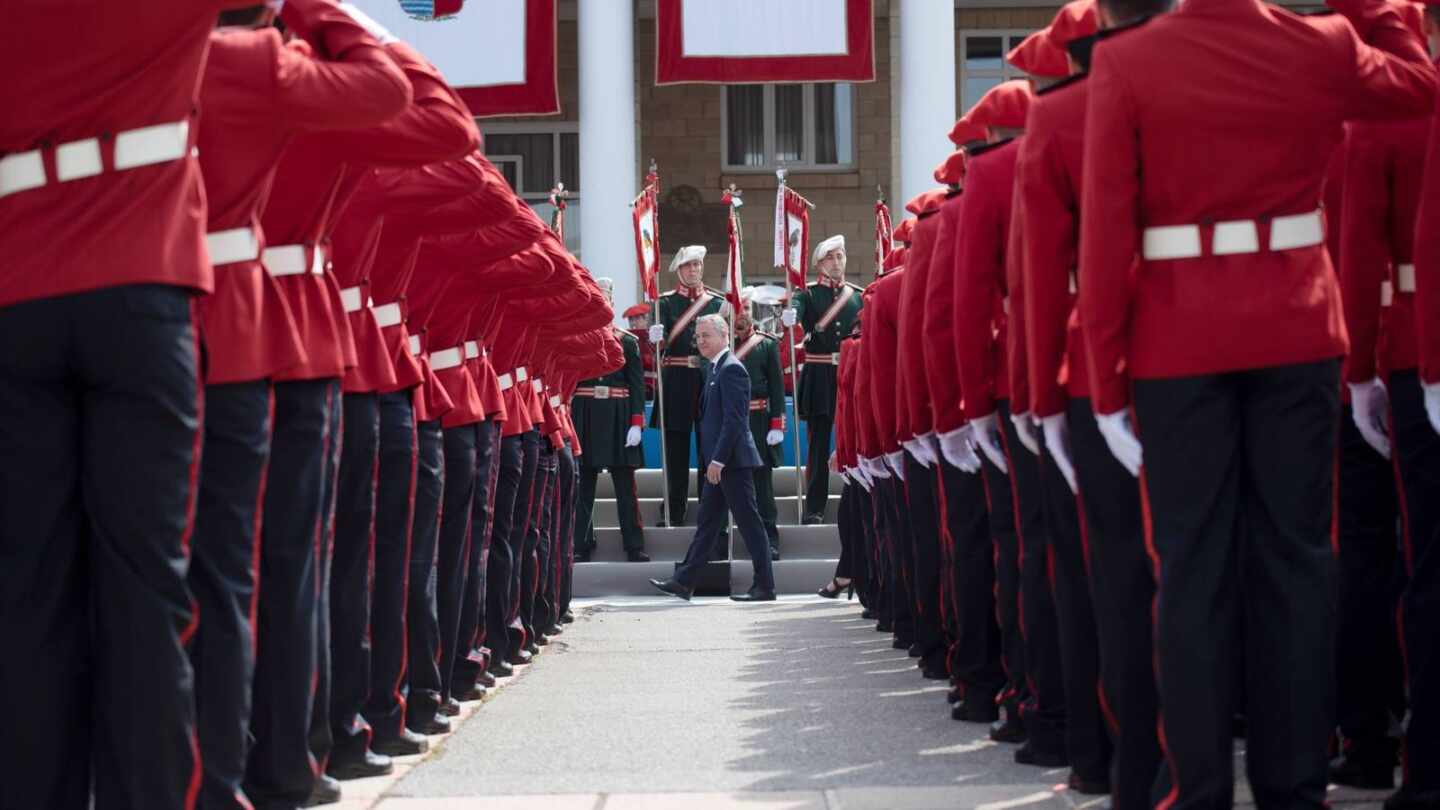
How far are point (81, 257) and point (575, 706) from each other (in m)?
4.46

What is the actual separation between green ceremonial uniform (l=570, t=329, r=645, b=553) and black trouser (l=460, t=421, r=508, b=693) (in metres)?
7.98

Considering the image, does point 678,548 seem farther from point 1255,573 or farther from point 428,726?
point 1255,573

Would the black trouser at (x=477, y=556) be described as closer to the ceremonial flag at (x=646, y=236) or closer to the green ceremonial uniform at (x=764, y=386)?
the green ceremonial uniform at (x=764, y=386)

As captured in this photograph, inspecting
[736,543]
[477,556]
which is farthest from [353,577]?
[736,543]

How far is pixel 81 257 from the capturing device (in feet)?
12.2

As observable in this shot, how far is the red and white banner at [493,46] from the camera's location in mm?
21812

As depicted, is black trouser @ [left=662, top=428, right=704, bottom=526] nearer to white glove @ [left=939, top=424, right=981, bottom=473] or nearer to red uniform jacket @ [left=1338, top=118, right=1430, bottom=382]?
white glove @ [left=939, top=424, right=981, bottom=473]

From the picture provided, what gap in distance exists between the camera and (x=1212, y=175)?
419cm

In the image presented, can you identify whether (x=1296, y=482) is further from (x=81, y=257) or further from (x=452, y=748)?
(x=452, y=748)

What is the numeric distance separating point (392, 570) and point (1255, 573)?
3075mm

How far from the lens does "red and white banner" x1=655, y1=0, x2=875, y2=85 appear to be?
71.1ft

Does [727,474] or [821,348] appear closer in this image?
[727,474]

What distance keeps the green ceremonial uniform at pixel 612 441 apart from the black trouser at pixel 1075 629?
1124cm

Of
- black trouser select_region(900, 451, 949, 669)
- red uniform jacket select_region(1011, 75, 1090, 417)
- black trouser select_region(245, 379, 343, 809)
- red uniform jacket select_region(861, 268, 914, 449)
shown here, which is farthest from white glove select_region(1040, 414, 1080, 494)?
red uniform jacket select_region(861, 268, 914, 449)
